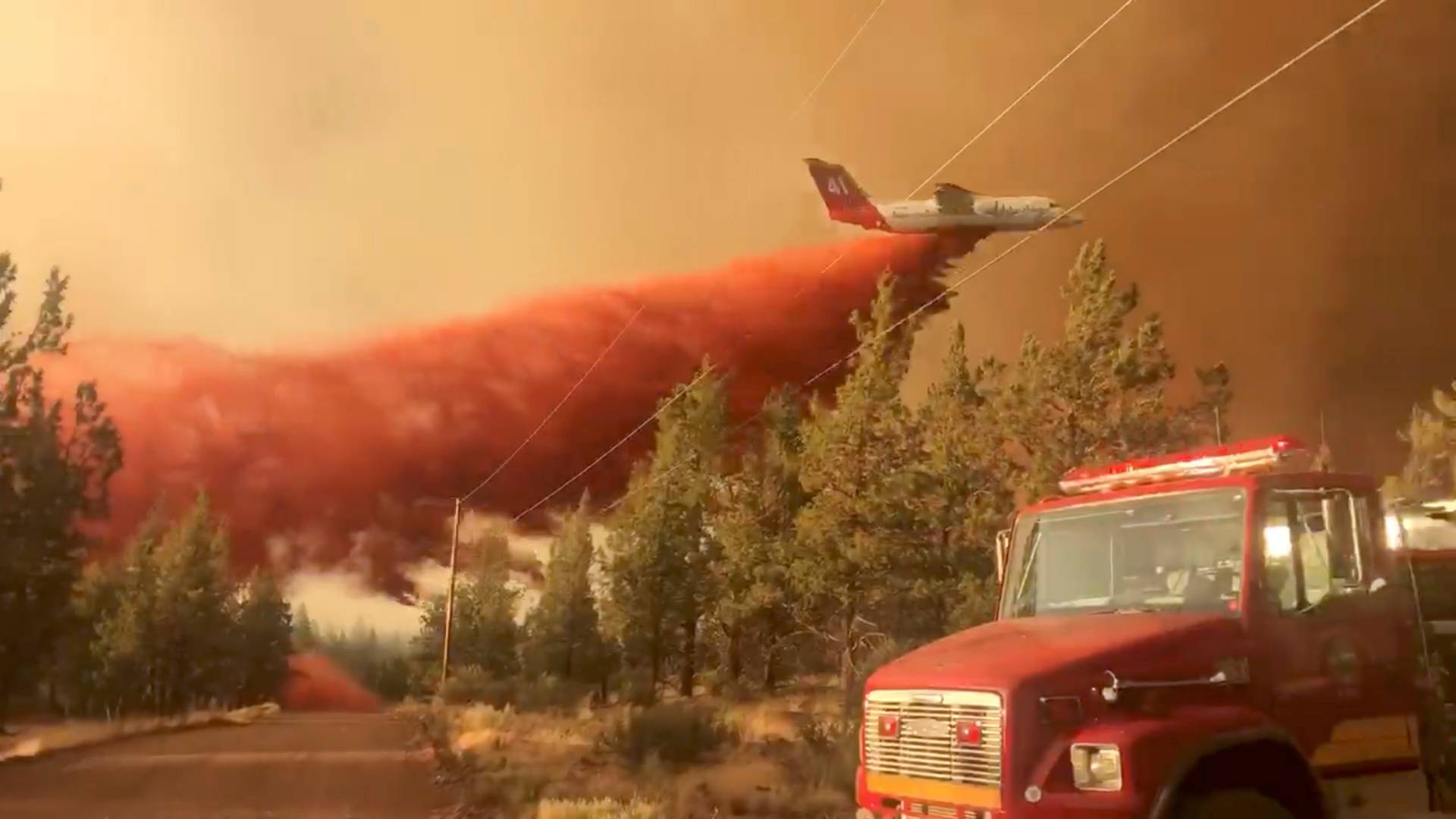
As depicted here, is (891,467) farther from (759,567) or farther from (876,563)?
(759,567)

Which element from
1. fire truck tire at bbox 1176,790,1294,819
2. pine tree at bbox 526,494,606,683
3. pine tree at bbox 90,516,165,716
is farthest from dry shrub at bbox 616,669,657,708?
pine tree at bbox 90,516,165,716

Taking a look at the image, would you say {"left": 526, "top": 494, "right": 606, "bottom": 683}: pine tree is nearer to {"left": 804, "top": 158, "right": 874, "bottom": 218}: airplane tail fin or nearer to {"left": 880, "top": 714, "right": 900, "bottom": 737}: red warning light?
{"left": 804, "top": 158, "right": 874, "bottom": 218}: airplane tail fin

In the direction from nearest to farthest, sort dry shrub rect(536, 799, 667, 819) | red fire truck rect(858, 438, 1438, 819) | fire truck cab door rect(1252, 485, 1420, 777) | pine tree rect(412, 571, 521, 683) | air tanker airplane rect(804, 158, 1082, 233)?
red fire truck rect(858, 438, 1438, 819) < fire truck cab door rect(1252, 485, 1420, 777) < dry shrub rect(536, 799, 667, 819) < air tanker airplane rect(804, 158, 1082, 233) < pine tree rect(412, 571, 521, 683)

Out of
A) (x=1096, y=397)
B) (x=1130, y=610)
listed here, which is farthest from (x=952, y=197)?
(x=1130, y=610)

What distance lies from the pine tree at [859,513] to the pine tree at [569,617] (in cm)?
2588

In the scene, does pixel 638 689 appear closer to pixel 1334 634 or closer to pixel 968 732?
Answer: pixel 968 732

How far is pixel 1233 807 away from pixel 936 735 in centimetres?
161

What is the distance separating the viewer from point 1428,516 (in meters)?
8.34

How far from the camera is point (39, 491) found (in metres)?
27.2

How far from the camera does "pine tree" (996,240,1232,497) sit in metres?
21.8

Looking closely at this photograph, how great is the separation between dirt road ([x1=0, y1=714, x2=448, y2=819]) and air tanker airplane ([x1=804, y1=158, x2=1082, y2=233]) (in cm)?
1448

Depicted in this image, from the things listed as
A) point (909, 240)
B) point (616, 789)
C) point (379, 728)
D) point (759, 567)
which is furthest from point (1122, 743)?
point (379, 728)

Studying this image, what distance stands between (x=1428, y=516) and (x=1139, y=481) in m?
2.63

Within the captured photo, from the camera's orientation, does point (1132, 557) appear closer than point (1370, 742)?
No
